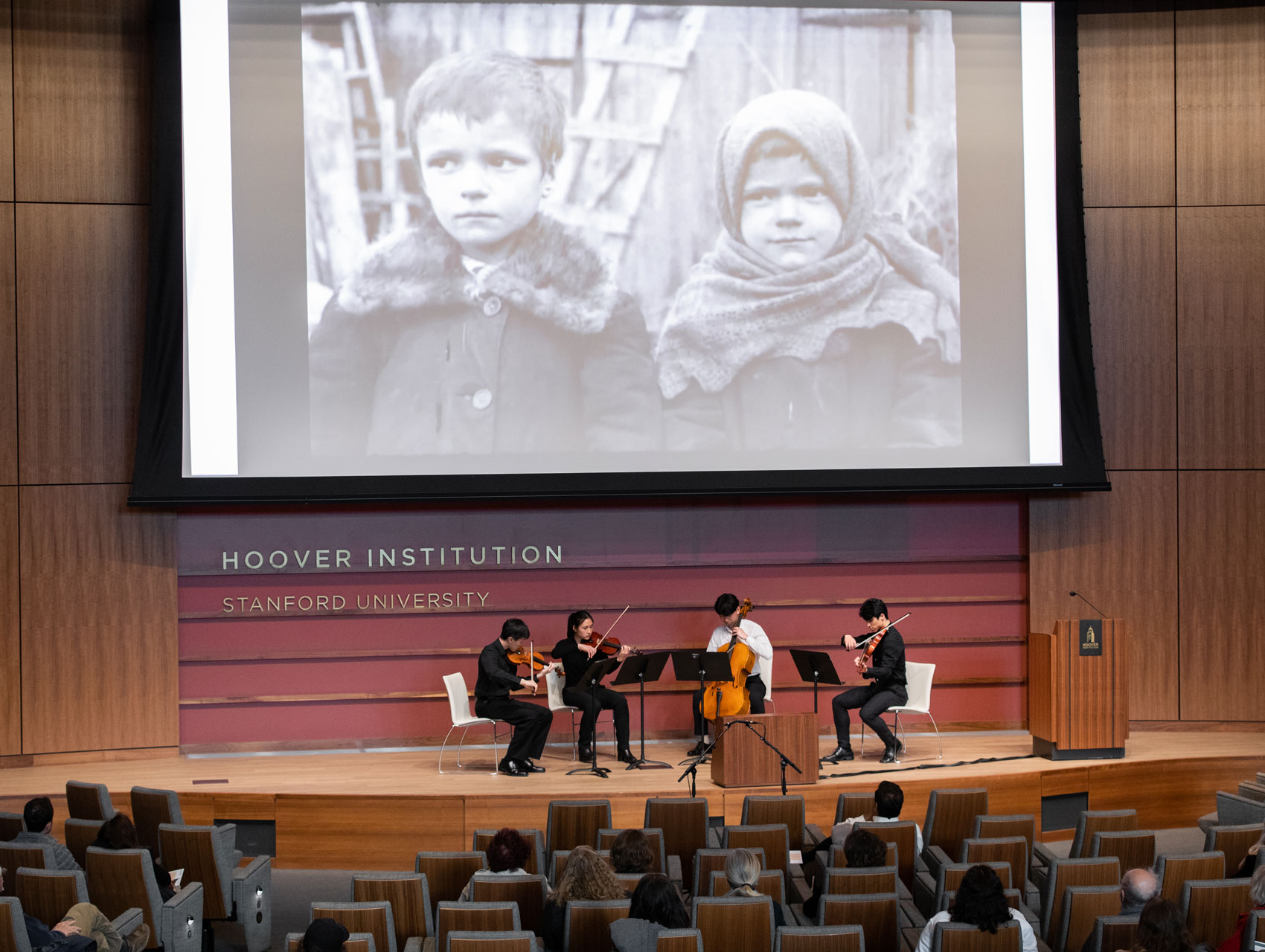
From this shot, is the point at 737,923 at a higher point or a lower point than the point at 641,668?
lower

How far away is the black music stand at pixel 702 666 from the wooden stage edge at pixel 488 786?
24.4 inches

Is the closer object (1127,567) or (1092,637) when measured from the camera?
(1092,637)

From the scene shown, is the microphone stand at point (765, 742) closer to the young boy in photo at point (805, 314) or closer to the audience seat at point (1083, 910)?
the young boy in photo at point (805, 314)

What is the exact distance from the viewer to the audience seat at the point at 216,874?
17.3 feet

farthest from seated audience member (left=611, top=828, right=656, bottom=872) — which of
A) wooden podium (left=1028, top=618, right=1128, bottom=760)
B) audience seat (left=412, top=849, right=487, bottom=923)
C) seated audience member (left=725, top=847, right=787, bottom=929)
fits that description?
wooden podium (left=1028, top=618, right=1128, bottom=760)

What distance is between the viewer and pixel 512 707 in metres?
7.54

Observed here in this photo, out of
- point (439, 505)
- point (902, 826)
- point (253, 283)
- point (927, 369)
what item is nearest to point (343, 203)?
point (253, 283)

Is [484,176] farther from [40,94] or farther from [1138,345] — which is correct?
[1138,345]

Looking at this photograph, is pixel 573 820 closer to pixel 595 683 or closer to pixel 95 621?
pixel 595 683

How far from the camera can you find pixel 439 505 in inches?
333

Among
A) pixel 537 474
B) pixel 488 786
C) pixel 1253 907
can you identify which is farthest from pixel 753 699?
pixel 1253 907

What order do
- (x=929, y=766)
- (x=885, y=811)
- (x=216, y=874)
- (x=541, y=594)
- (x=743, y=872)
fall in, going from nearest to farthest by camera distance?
1. (x=743, y=872)
2. (x=216, y=874)
3. (x=885, y=811)
4. (x=929, y=766)
5. (x=541, y=594)

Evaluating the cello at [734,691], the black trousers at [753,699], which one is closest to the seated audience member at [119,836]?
the cello at [734,691]

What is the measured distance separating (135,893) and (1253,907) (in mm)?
4089
